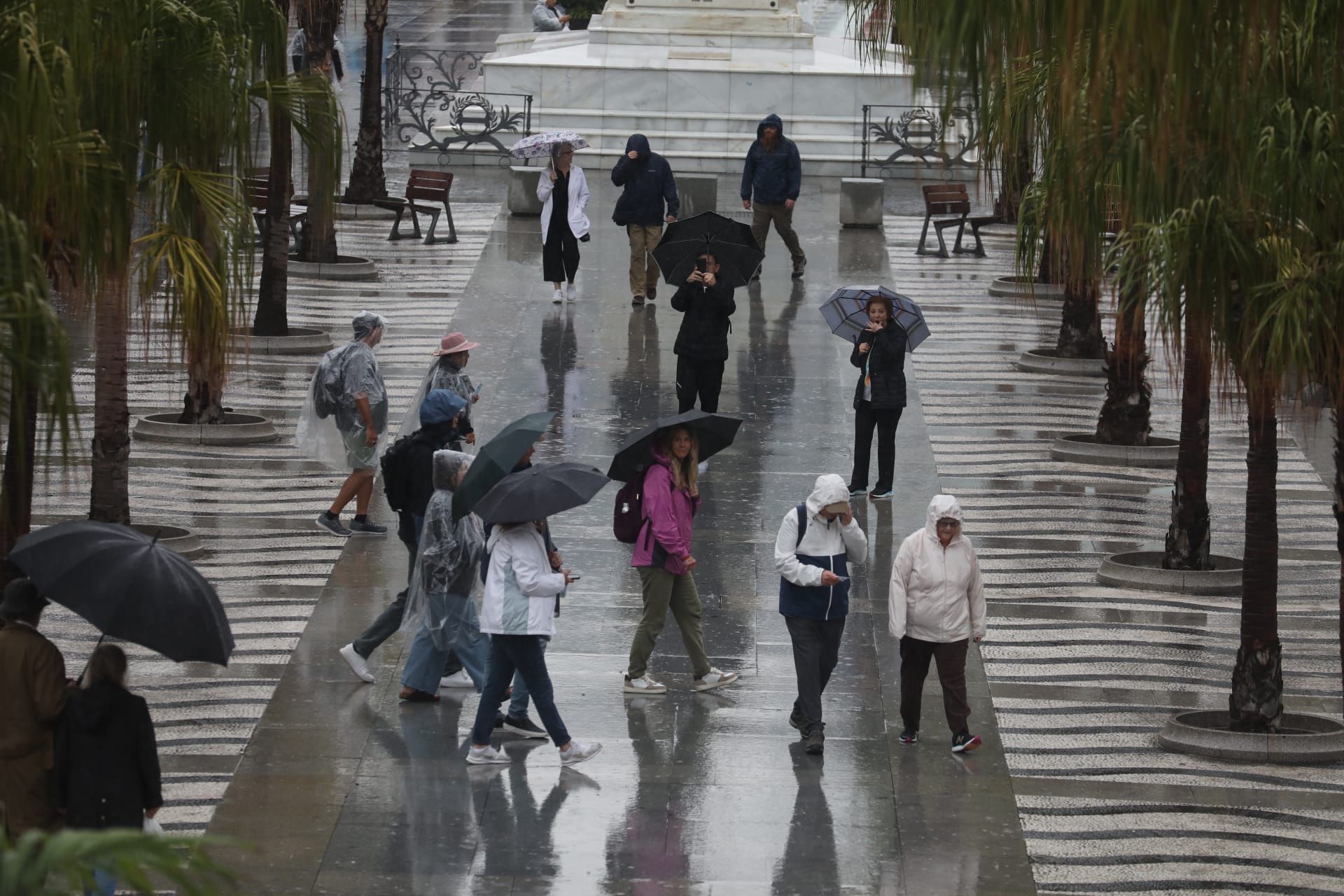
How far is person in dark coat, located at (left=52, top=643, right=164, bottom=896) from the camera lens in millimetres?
7566

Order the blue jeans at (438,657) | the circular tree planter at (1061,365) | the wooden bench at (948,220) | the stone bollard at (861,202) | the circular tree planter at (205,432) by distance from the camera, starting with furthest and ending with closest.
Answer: the stone bollard at (861,202) → the wooden bench at (948,220) → the circular tree planter at (1061,365) → the circular tree planter at (205,432) → the blue jeans at (438,657)

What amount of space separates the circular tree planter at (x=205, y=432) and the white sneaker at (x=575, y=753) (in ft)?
22.6

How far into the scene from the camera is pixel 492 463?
10.1 m

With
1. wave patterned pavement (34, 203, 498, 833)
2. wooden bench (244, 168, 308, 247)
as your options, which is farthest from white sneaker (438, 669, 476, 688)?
wooden bench (244, 168, 308, 247)

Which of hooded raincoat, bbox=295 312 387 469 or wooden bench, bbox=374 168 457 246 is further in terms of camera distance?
wooden bench, bbox=374 168 457 246

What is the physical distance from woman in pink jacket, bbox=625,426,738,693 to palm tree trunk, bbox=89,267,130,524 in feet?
13.2

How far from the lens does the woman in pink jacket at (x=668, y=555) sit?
10773 millimetres

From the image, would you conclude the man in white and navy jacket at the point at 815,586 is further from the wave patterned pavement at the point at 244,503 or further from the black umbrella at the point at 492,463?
the wave patterned pavement at the point at 244,503

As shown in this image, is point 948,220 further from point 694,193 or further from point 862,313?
point 862,313

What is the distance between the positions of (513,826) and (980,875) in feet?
6.99

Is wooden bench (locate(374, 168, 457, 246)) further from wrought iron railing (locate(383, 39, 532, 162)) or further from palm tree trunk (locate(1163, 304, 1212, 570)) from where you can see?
palm tree trunk (locate(1163, 304, 1212, 570))

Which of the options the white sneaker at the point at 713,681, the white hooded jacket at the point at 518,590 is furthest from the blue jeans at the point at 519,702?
the white sneaker at the point at 713,681

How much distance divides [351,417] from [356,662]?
297 cm

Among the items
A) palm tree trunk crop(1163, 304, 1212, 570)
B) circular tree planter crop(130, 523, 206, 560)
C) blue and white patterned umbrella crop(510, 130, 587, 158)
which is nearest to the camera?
circular tree planter crop(130, 523, 206, 560)
